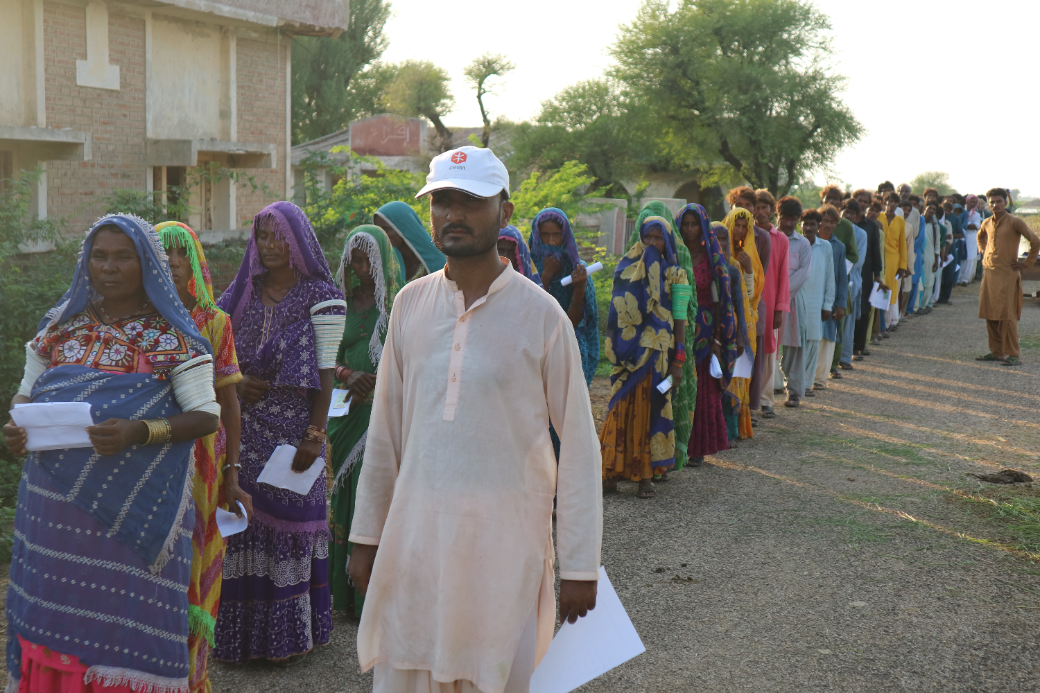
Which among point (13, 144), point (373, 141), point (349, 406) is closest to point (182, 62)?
point (13, 144)

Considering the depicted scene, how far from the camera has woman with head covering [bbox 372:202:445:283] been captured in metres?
5.21

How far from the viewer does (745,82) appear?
33812mm

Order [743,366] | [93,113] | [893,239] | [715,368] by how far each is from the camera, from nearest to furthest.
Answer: [715,368] < [743,366] < [93,113] < [893,239]

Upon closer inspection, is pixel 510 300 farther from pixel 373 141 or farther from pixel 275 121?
pixel 373 141

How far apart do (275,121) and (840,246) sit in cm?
1006

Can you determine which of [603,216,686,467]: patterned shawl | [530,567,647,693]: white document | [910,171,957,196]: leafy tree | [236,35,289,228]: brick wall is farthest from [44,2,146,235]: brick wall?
[910,171,957,196]: leafy tree

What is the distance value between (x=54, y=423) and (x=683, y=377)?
5151 mm

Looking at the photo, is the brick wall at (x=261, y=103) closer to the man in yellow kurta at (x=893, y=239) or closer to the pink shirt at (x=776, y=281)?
the pink shirt at (x=776, y=281)

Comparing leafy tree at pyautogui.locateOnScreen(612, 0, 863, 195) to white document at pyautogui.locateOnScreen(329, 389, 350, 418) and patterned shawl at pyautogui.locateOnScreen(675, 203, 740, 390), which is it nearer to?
patterned shawl at pyautogui.locateOnScreen(675, 203, 740, 390)

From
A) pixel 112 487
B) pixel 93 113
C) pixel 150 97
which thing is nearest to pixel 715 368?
pixel 112 487

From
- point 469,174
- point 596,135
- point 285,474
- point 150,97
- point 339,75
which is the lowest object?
point 285,474

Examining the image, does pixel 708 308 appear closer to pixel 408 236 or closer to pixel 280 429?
pixel 408 236

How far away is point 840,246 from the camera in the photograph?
11.3 meters

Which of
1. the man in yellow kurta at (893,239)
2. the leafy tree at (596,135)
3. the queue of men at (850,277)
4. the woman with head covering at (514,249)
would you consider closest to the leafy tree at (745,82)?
the leafy tree at (596,135)
